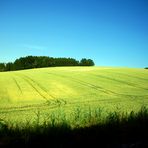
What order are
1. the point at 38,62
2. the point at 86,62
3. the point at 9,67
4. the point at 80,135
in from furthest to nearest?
1. the point at 86,62
2. the point at 38,62
3. the point at 9,67
4. the point at 80,135

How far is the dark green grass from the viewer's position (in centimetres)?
591

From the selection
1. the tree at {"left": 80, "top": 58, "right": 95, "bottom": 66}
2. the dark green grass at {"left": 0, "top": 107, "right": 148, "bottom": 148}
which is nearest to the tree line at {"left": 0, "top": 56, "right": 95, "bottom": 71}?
the tree at {"left": 80, "top": 58, "right": 95, "bottom": 66}

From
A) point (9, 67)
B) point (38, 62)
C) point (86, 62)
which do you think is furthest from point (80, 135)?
point (86, 62)

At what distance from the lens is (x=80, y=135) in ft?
21.1

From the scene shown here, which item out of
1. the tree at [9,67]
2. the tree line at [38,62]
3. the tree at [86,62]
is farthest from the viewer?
the tree at [86,62]

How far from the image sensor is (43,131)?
6609 millimetres

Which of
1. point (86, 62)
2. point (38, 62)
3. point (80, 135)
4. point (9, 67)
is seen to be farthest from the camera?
point (86, 62)

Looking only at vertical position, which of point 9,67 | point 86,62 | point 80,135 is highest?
point 86,62

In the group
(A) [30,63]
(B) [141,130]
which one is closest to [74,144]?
(B) [141,130]

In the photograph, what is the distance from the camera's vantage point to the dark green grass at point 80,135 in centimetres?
591

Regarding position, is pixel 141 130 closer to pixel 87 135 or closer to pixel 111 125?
pixel 111 125

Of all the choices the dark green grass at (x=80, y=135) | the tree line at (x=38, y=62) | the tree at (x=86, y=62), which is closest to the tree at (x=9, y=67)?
the tree line at (x=38, y=62)

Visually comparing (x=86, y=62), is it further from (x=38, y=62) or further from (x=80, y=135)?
(x=80, y=135)

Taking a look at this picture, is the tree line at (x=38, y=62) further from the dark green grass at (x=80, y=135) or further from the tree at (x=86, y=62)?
the dark green grass at (x=80, y=135)
